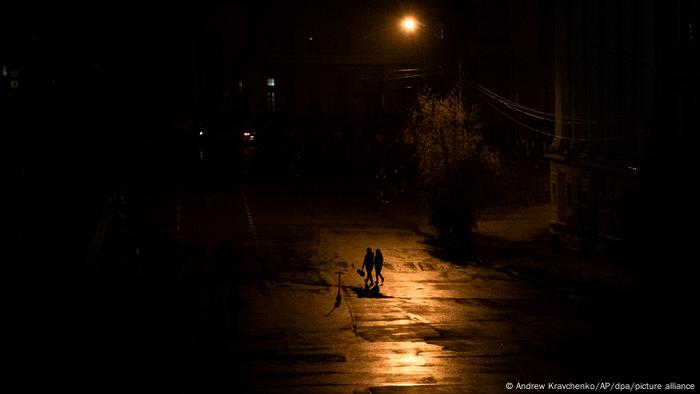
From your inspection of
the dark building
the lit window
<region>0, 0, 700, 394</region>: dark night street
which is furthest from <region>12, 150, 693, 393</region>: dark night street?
the lit window

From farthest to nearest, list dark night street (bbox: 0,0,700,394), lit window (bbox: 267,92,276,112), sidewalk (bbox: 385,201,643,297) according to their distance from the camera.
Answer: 1. lit window (bbox: 267,92,276,112)
2. sidewalk (bbox: 385,201,643,297)
3. dark night street (bbox: 0,0,700,394)

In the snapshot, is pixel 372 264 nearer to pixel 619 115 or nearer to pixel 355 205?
pixel 619 115

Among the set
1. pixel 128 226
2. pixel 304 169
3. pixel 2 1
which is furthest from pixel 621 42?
pixel 2 1

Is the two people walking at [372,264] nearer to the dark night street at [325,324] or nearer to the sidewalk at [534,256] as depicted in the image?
the dark night street at [325,324]

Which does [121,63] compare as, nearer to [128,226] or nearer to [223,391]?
[128,226]

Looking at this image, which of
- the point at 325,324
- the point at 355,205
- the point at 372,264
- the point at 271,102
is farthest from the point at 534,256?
the point at 271,102

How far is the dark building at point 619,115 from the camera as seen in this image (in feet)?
113

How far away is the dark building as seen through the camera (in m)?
34.6

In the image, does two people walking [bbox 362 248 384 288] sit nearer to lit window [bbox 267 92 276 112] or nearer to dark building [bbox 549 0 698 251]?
dark building [bbox 549 0 698 251]

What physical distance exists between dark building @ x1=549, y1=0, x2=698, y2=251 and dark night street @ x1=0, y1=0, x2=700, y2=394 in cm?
12

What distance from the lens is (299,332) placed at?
Result: 23.3 metres

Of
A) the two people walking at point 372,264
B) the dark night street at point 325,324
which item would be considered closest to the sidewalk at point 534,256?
the dark night street at point 325,324

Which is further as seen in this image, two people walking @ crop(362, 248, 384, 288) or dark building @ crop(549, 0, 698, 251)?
dark building @ crop(549, 0, 698, 251)

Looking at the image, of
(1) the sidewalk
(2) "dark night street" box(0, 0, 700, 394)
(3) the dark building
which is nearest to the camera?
(2) "dark night street" box(0, 0, 700, 394)
